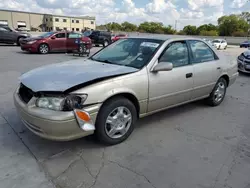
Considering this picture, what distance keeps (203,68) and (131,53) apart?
1492 millimetres

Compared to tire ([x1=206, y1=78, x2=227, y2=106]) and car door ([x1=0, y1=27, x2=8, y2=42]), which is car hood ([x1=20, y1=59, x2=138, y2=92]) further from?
car door ([x1=0, y1=27, x2=8, y2=42])

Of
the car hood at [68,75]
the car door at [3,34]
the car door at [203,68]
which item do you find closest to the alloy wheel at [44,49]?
the car door at [3,34]

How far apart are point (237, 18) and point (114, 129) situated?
83.4 metres

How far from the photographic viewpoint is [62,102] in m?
2.50

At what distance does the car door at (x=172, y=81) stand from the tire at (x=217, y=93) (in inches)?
35.6

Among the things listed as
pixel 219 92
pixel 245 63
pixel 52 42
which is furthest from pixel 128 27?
pixel 219 92

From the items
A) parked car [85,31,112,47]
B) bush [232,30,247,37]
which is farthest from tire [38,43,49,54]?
bush [232,30,247,37]

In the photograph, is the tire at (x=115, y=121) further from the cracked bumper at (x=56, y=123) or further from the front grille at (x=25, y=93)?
the front grille at (x=25, y=93)

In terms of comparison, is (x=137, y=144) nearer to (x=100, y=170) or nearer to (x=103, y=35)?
(x=100, y=170)

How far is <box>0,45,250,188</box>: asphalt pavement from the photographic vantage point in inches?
92.4

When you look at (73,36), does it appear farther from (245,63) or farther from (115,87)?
(115,87)

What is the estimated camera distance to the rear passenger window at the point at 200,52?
4.06 metres

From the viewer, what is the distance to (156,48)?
137 inches

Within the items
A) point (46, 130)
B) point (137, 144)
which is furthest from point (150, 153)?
point (46, 130)
